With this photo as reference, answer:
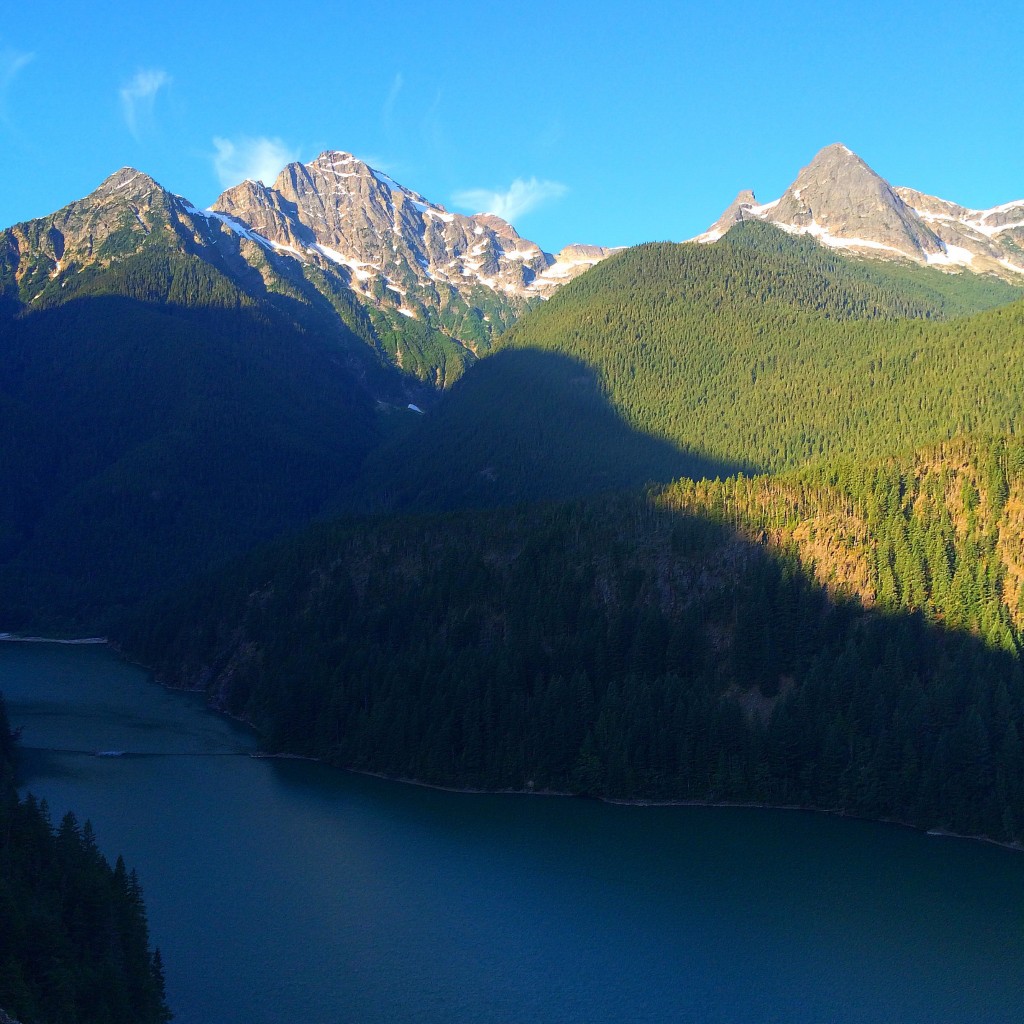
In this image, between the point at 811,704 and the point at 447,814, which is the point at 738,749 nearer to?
the point at 811,704

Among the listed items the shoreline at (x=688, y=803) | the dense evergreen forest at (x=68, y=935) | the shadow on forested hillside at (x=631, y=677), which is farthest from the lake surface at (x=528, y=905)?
the dense evergreen forest at (x=68, y=935)

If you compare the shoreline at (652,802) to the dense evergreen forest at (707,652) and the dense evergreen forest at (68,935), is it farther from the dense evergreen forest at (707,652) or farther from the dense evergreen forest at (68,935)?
the dense evergreen forest at (68,935)

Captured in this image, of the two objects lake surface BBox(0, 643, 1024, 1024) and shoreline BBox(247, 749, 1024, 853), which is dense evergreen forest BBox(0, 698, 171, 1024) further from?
shoreline BBox(247, 749, 1024, 853)

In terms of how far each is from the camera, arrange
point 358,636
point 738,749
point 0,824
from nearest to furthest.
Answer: point 0,824 < point 738,749 < point 358,636

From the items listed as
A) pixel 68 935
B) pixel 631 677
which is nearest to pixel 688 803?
pixel 631 677

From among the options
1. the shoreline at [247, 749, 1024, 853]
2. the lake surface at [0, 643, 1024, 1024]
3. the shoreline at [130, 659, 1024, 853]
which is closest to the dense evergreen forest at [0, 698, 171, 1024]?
the lake surface at [0, 643, 1024, 1024]

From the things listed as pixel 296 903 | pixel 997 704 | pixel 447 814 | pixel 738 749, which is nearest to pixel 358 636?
pixel 447 814
